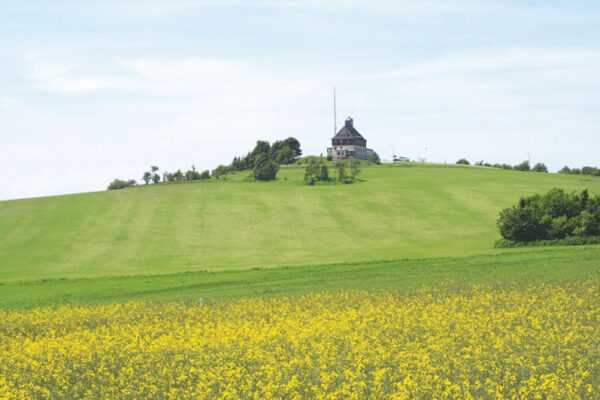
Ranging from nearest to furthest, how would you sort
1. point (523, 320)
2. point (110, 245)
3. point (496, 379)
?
point (496, 379)
point (523, 320)
point (110, 245)

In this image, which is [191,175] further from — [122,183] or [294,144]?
[294,144]

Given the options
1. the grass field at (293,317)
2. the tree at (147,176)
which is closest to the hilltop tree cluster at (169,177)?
the tree at (147,176)

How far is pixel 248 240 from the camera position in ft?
208

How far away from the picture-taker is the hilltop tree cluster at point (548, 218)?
5144 cm

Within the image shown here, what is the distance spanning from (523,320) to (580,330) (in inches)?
67.3


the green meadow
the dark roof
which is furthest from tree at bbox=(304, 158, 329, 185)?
the dark roof

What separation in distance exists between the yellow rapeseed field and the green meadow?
7.81 meters

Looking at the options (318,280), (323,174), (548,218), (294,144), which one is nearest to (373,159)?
(294,144)

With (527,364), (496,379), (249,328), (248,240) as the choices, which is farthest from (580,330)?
(248,240)

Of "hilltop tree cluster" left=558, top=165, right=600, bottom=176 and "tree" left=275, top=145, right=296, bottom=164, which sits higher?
"tree" left=275, top=145, right=296, bottom=164

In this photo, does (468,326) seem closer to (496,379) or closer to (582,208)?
(496,379)

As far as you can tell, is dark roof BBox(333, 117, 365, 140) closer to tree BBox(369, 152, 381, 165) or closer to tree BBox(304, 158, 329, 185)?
tree BBox(369, 152, 381, 165)

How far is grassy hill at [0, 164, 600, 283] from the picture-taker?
176ft

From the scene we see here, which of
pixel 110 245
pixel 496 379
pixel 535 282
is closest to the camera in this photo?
pixel 496 379
